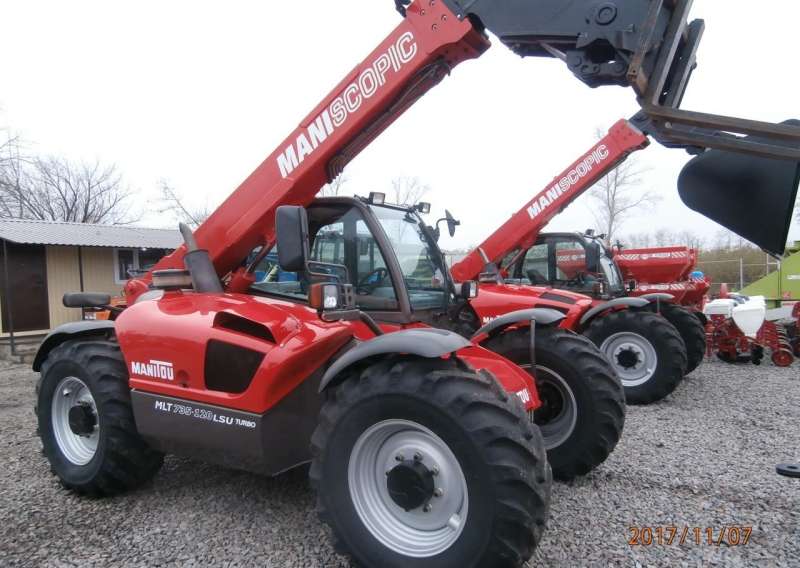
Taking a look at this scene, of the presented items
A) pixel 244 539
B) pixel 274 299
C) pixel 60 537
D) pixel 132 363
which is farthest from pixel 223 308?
pixel 60 537

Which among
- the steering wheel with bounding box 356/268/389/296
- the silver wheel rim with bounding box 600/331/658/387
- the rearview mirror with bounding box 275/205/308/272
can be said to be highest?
the rearview mirror with bounding box 275/205/308/272

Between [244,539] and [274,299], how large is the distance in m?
1.47

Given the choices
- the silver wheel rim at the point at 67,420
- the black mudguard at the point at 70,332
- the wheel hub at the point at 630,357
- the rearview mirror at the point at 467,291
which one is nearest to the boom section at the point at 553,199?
the wheel hub at the point at 630,357

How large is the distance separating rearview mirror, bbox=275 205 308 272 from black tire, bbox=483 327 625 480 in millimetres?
2033

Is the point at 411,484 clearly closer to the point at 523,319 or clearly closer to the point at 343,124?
the point at 523,319

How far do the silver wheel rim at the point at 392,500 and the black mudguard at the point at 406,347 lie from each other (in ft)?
1.07

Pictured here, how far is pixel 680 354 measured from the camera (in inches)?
239

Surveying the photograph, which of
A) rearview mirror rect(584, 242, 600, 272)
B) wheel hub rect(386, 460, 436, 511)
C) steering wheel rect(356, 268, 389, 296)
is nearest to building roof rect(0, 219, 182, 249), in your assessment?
steering wheel rect(356, 268, 389, 296)

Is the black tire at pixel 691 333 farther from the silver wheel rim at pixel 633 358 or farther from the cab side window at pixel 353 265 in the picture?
the cab side window at pixel 353 265

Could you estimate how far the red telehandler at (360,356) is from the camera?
228 centimetres

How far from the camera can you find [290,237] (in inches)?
105

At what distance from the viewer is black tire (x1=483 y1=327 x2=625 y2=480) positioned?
3.58m

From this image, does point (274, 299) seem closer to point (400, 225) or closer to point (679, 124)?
point (400, 225)

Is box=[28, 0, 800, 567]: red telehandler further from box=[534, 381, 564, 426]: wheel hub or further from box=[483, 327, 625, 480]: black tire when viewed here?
box=[534, 381, 564, 426]: wheel hub
